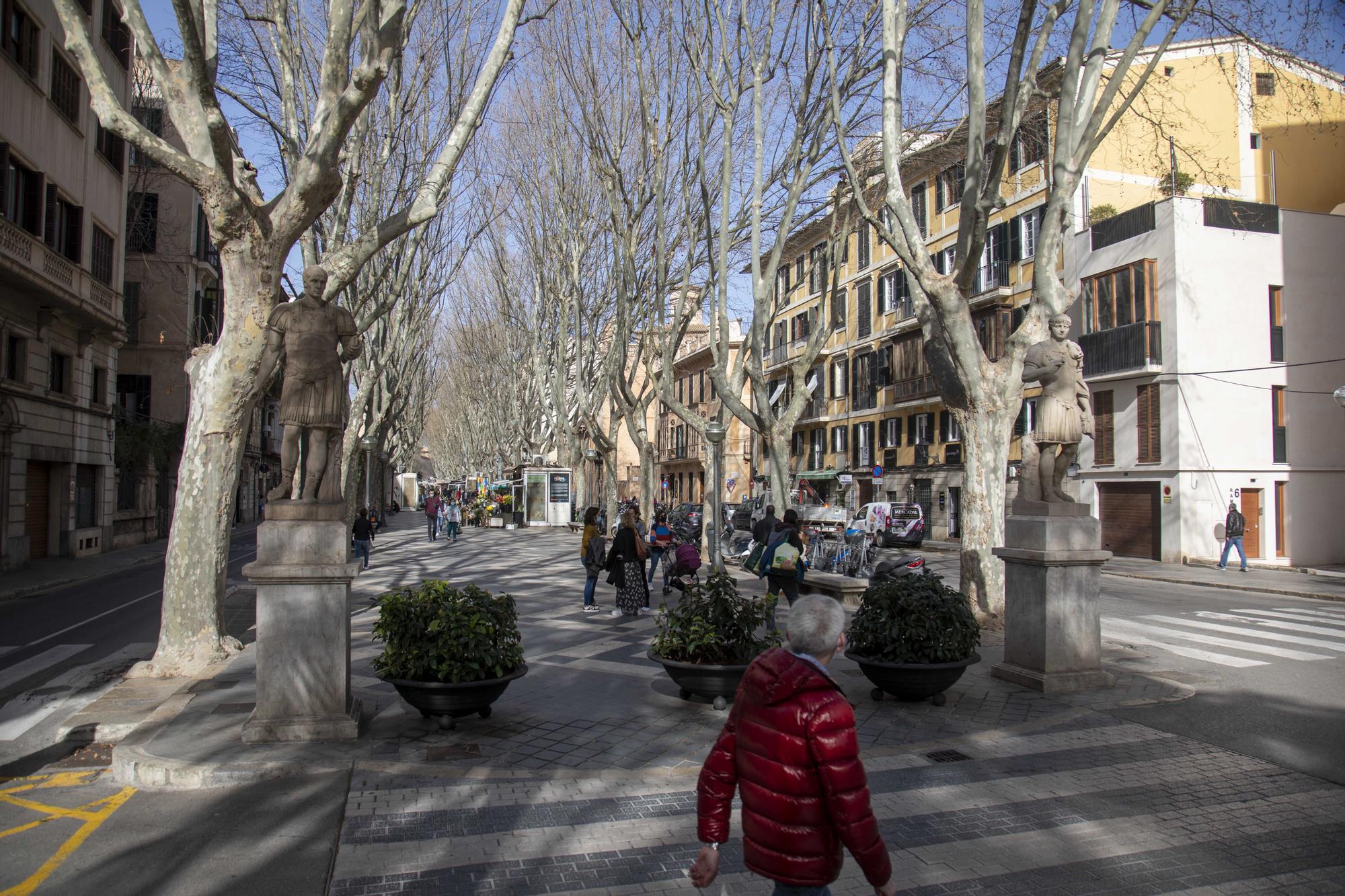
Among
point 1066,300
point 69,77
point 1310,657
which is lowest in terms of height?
point 1310,657

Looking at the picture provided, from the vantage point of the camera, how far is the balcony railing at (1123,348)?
24.7 meters

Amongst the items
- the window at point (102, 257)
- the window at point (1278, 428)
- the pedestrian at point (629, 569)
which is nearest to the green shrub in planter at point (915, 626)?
the pedestrian at point (629, 569)

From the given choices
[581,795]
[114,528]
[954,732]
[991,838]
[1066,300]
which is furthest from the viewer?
[114,528]

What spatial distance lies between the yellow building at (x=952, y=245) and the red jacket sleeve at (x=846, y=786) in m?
12.0

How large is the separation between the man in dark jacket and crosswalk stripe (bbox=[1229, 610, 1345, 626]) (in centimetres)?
732

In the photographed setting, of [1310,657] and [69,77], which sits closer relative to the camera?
[1310,657]

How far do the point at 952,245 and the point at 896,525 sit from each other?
11128mm

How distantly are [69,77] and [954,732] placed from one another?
26.2m

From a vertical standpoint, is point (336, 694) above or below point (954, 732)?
above

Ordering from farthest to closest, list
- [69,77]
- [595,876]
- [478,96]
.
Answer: [69,77] → [478,96] → [595,876]

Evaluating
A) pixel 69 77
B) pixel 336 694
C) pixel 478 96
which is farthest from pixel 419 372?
pixel 336 694

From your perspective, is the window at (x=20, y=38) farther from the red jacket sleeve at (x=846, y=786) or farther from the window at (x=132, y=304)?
the red jacket sleeve at (x=846, y=786)

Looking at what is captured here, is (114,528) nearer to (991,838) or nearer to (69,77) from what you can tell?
(69,77)

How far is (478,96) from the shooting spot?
30.2ft
